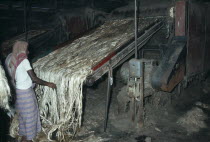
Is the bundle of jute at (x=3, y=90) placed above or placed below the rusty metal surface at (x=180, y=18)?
below

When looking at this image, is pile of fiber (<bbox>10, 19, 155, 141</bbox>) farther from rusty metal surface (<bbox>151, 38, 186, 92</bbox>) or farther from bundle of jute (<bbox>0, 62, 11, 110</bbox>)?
bundle of jute (<bbox>0, 62, 11, 110</bbox>)

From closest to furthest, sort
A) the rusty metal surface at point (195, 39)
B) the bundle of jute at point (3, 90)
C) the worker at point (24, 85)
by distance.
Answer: the bundle of jute at point (3, 90), the worker at point (24, 85), the rusty metal surface at point (195, 39)

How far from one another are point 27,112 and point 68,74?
1054 millimetres

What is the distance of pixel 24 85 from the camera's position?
362 centimetres

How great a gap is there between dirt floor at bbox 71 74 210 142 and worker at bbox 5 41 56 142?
3.23ft

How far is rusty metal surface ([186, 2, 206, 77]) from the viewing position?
5.29m

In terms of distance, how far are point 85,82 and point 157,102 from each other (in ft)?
9.33

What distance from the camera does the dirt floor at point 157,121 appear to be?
421 centimetres

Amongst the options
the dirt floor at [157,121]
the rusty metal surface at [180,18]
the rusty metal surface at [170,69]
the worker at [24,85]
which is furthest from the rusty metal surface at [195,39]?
the worker at [24,85]

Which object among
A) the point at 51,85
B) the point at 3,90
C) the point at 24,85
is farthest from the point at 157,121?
the point at 3,90

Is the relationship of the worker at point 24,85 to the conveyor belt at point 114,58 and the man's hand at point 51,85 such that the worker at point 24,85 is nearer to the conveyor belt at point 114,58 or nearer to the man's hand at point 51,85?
the man's hand at point 51,85

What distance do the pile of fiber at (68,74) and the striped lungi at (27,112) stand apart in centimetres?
33

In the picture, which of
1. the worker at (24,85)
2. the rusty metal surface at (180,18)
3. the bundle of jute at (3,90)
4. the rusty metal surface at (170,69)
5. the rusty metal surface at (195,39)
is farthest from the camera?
the rusty metal surface at (195,39)

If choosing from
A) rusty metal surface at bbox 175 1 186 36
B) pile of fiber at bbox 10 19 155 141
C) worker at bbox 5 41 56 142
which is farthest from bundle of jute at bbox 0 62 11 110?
rusty metal surface at bbox 175 1 186 36
